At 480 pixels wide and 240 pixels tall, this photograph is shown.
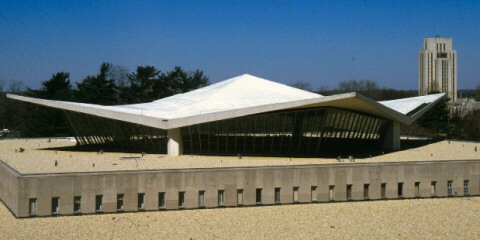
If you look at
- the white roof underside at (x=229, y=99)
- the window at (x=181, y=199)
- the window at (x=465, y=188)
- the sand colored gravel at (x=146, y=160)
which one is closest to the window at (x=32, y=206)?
the sand colored gravel at (x=146, y=160)

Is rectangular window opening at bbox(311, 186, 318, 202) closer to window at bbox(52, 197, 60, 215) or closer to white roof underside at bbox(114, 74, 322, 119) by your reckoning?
white roof underside at bbox(114, 74, 322, 119)

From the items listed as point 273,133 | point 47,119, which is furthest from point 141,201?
point 47,119

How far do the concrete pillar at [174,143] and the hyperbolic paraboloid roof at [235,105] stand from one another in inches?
33.8

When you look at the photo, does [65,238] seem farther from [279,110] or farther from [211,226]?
[279,110]

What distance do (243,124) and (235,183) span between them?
27.9ft

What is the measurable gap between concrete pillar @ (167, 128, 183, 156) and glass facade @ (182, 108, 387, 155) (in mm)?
492

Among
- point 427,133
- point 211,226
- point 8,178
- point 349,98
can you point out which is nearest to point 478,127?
point 427,133

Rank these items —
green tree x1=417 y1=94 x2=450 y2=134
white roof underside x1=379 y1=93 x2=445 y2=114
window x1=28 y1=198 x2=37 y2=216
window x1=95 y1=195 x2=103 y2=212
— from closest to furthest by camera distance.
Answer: window x1=28 y1=198 x2=37 y2=216
window x1=95 y1=195 x2=103 y2=212
white roof underside x1=379 y1=93 x2=445 y2=114
green tree x1=417 y1=94 x2=450 y2=134

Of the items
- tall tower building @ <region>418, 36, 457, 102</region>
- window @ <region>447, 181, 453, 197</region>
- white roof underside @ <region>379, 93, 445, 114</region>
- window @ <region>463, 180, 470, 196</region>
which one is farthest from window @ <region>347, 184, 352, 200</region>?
tall tower building @ <region>418, 36, 457, 102</region>

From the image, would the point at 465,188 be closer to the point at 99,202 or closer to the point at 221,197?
the point at 221,197

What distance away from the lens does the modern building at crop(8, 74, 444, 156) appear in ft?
94.3

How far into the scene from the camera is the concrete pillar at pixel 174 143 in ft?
97.5

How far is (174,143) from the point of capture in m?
29.8

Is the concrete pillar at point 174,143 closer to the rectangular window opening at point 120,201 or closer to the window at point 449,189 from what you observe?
the rectangular window opening at point 120,201
